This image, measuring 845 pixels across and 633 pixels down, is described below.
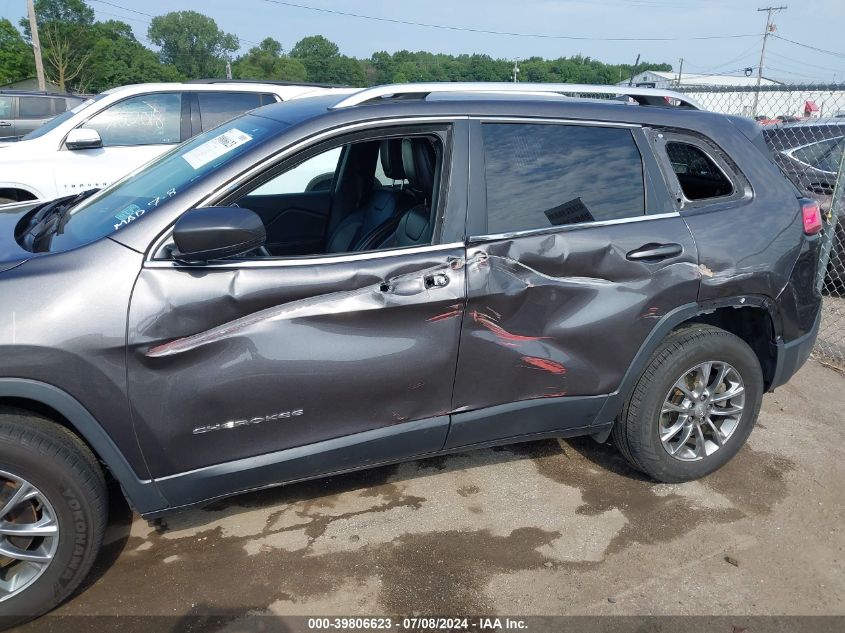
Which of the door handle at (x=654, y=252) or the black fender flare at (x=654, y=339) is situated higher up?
the door handle at (x=654, y=252)

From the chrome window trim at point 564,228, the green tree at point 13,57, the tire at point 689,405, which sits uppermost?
the green tree at point 13,57

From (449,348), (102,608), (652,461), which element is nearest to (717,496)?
(652,461)

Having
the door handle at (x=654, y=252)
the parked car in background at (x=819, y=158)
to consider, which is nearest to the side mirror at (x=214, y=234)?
the door handle at (x=654, y=252)

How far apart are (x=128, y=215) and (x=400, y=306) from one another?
3.55ft

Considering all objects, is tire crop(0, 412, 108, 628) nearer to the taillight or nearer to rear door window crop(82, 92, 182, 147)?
the taillight

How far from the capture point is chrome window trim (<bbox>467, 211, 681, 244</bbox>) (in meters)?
2.76

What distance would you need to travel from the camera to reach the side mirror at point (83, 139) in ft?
21.1

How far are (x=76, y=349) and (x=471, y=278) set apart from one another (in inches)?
56.8

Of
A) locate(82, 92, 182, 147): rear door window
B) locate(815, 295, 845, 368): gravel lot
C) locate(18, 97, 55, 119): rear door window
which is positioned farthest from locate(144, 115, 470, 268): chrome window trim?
locate(18, 97, 55, 119): rear door window

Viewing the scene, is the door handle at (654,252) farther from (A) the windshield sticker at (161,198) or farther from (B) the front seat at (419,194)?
(A) the windshield sticker at (161,198)

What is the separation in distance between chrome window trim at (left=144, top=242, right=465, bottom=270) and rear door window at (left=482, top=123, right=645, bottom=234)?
11.4 inches

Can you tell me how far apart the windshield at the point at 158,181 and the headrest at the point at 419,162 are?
618mm

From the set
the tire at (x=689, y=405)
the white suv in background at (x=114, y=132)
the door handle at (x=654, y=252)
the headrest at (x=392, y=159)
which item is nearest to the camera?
the door handle at (x=654, y=252)

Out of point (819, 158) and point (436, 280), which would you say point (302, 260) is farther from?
point (819, 158)
